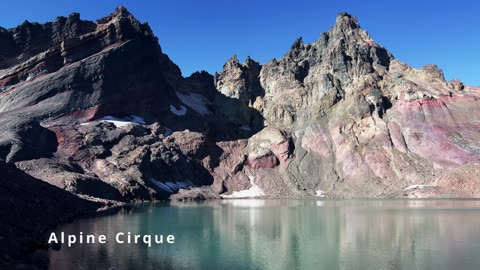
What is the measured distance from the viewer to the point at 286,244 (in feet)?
161

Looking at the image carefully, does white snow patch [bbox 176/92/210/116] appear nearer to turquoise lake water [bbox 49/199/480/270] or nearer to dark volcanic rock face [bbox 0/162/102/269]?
dark volcanic rock face [bbox 0/162/102/269]

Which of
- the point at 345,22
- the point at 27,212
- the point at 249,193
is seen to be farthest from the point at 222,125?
the point at 27,212

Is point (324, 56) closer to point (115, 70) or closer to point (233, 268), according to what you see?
point (115, 70)

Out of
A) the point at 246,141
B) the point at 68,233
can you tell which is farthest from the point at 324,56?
the point at 68,233

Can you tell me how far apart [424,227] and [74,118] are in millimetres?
113050

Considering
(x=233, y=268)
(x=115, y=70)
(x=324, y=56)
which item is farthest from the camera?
(x=324, y=56)

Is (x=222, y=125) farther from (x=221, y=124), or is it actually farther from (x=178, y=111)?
(x=178, y=111)

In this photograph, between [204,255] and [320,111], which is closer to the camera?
[204,255]

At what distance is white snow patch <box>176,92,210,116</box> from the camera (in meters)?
182

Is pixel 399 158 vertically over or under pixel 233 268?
over

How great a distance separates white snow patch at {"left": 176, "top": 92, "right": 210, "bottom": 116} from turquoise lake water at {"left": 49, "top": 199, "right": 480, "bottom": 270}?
10902 centimetres

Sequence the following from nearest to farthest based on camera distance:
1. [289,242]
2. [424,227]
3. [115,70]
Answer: [289,242] → [424,227] → [115,70]

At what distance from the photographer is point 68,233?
5144 centimetres

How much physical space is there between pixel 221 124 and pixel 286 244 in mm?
126961
